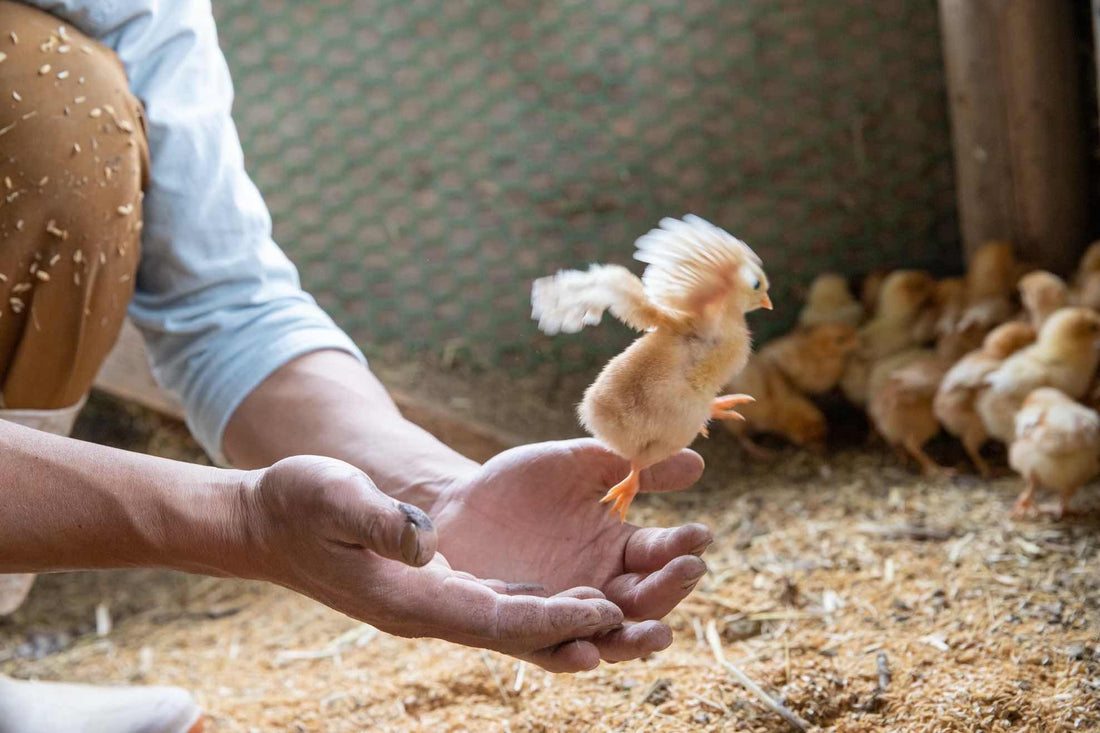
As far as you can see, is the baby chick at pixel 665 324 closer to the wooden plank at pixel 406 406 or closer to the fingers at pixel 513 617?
the fingers at pixel 513 617

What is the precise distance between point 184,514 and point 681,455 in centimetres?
58

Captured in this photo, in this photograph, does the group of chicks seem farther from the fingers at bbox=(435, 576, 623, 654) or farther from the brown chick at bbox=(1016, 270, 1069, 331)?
the fingers at bbox=(435, 576, 623, 654)

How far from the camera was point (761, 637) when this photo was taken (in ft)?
5.86

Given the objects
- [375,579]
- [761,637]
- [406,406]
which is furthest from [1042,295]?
[375,579]

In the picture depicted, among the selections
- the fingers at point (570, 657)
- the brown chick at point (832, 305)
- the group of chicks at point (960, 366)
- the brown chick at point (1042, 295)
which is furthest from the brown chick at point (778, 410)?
the fingers at point (570, 657)

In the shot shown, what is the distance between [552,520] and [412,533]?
1.18ft

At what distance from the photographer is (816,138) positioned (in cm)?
310

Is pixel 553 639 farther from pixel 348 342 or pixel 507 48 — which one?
pixel 507 48

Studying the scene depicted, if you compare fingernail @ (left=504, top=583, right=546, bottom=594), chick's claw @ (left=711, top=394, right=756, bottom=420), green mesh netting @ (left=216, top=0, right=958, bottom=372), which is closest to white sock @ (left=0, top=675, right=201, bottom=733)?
fingernail @ (left=504, top=583, right=546, bottom=594)

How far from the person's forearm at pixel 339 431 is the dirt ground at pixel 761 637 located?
1.33 feet

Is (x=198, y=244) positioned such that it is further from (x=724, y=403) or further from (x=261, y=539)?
(x=724, y=403)

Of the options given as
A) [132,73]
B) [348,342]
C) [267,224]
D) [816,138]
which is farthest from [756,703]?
[816,138]

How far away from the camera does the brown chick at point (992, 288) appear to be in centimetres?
279

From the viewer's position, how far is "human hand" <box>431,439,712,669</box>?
A: 1287mm
